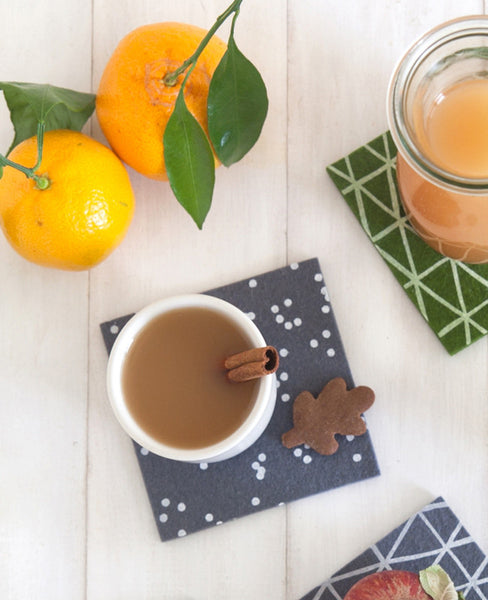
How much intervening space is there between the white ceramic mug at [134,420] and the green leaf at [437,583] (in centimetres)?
20

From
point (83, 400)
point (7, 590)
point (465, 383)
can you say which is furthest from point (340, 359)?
point (7, 590)

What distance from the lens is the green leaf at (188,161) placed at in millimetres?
683

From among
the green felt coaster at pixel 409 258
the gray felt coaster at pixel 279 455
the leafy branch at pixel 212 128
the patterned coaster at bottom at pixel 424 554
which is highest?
the leafy branch at pixel 212 128

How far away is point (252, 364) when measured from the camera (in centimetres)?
68

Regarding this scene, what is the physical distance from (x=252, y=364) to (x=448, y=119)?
10.0 inches

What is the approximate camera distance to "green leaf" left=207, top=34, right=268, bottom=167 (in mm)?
688

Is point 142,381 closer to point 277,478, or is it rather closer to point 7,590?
point 277,478

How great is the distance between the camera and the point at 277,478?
0.78 metres

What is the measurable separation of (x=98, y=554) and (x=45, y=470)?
99 millimetres

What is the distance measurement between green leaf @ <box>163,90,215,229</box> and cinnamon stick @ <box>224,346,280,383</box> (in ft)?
0.39

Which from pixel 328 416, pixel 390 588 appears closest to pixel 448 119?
pixel 328 416

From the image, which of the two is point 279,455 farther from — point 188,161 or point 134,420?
point 188,161

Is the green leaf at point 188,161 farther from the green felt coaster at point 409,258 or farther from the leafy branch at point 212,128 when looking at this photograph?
the green felt coaster at point 409,258

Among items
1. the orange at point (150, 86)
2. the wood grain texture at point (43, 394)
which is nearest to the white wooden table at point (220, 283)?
the wood grain texture at point (43, 394)
